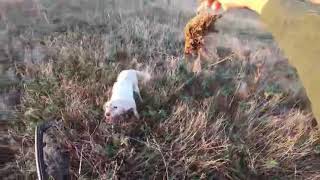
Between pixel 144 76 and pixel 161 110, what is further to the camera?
pixel 144 76

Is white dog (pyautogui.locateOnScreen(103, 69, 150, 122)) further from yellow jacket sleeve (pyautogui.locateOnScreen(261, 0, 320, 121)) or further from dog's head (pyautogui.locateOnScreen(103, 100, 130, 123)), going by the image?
yellow jacket sleeve (pyautogui.locateOnScreen(261, 0, 320, 121))

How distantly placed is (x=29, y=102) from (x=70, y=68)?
25.6 inches

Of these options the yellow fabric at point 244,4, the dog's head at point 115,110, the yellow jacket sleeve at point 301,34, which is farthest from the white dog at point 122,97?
the yellow jacket sleeve at point 301,34

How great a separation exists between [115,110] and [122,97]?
5.7 inches

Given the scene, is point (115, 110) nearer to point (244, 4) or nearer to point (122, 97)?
point (122, 97)

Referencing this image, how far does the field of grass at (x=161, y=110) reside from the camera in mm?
3762

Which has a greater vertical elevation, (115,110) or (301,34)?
(301,34)

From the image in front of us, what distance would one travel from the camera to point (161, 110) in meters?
4.18

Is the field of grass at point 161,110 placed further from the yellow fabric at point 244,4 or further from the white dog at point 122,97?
the yellow fabric at point 244,4

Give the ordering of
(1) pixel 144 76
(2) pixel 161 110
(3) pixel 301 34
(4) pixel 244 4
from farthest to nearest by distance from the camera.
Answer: (1) pixel 144 76 → (2) pixel 161 110 → (4) pixel 244 4 → (3) pixel 301 34

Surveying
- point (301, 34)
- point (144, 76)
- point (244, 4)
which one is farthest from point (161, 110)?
point (301, 34)

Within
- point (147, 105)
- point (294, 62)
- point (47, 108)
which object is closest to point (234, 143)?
point (147, 105)

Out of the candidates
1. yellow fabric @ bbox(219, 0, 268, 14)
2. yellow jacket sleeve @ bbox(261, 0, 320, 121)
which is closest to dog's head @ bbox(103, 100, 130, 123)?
yellow fabric @ bbox(219, 0, 268, 14)

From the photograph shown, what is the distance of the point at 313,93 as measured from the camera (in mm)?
1996
